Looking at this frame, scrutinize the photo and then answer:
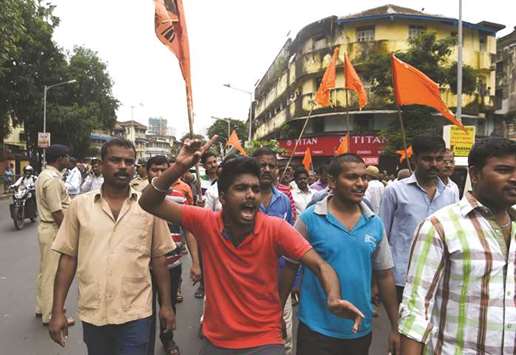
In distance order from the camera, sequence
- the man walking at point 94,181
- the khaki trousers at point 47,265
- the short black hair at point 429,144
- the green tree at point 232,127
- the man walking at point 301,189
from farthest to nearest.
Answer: the green tree at point 232,127, the man walking at point 94,181, the man walking at point 301,189, the khaki trousers at point 47,265, the short black hair at point 429,144

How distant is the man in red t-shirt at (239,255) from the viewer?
224cm

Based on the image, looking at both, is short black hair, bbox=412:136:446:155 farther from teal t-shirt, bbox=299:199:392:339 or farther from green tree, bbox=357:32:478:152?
green tree, bbox=357:32:478:152

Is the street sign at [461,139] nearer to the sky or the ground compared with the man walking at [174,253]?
nearer to the sky

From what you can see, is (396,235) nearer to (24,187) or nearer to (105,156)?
(105,156)

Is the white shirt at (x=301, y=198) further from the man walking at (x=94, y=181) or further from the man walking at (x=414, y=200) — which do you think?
the man walking at (x=94, y=181)

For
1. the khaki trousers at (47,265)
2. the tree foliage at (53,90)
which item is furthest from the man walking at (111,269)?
the tree foliage at (53,90)

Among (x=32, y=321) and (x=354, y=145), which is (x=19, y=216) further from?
(x=354, y=145)

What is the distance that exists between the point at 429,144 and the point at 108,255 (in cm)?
247

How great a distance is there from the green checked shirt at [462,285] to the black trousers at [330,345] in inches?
21.7

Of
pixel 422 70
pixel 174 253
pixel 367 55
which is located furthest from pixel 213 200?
pixel 367 55

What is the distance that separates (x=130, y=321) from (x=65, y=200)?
2.61 meters

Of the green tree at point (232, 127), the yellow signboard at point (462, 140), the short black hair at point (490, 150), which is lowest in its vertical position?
the short black hair at point (490, 150)

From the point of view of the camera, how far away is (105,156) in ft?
9.38

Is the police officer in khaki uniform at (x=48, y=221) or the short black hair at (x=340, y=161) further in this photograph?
the police officer in khaki uniform at (x=48, y=221)
